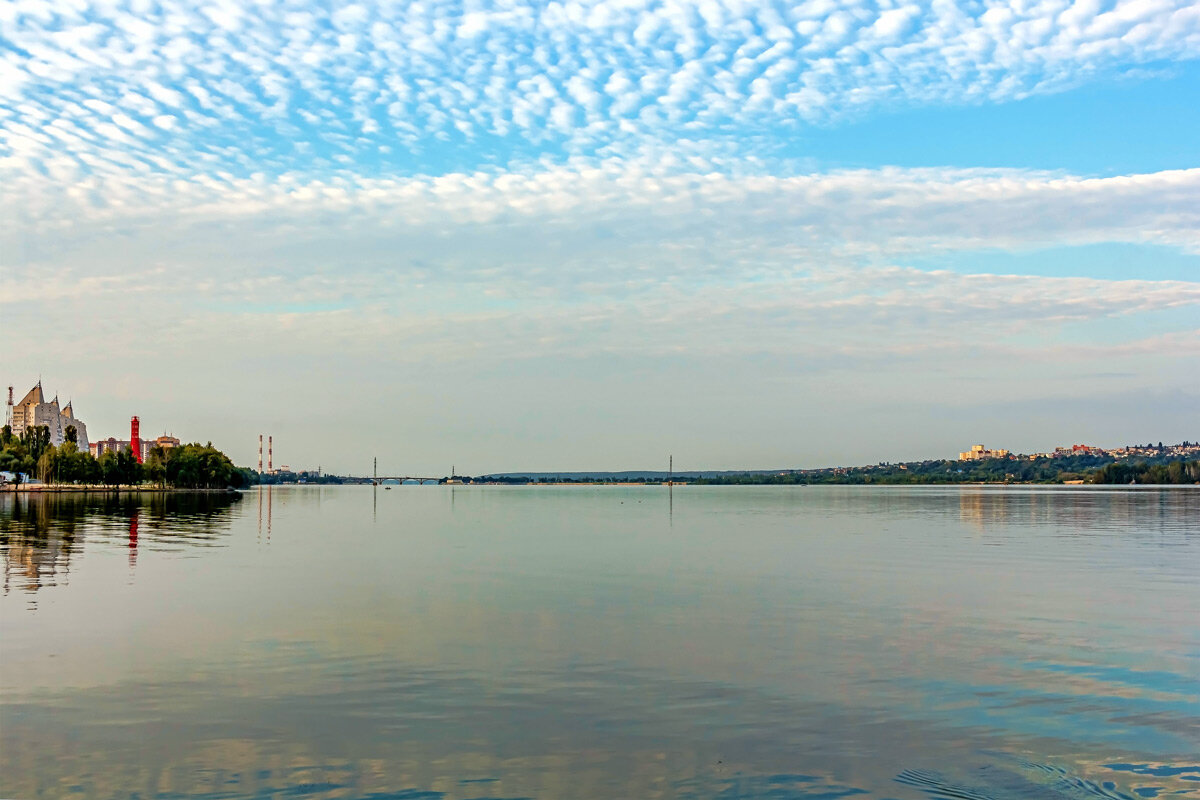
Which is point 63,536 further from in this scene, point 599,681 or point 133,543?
point 599,681

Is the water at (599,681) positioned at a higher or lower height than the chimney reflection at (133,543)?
higher

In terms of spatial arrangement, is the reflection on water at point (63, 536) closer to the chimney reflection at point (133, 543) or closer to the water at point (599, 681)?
the chimney reflection at point (133, 543)

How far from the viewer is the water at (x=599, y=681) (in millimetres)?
13391

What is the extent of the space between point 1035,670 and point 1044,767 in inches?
289

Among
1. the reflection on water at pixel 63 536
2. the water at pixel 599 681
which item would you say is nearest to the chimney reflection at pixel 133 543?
the reflection on water at pixel 63 536

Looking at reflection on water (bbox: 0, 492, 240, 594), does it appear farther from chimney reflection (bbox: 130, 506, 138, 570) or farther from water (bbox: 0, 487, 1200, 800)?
water (bbox: 0, 487, 1200, 800)

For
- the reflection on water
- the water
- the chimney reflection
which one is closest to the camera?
the water

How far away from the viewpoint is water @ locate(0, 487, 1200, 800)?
527 inches

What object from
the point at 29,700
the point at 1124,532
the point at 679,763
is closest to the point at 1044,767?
the point at 679,763

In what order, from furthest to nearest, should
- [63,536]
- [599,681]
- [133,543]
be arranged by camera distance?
[63,536]
[133,543]
[599,681]

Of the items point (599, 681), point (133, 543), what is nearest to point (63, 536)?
point (133, 543)

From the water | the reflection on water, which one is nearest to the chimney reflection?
the reflection on water

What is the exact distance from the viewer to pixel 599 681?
19.2 metres

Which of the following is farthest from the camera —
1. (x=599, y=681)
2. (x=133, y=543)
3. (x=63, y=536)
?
(x=63, y=536)
